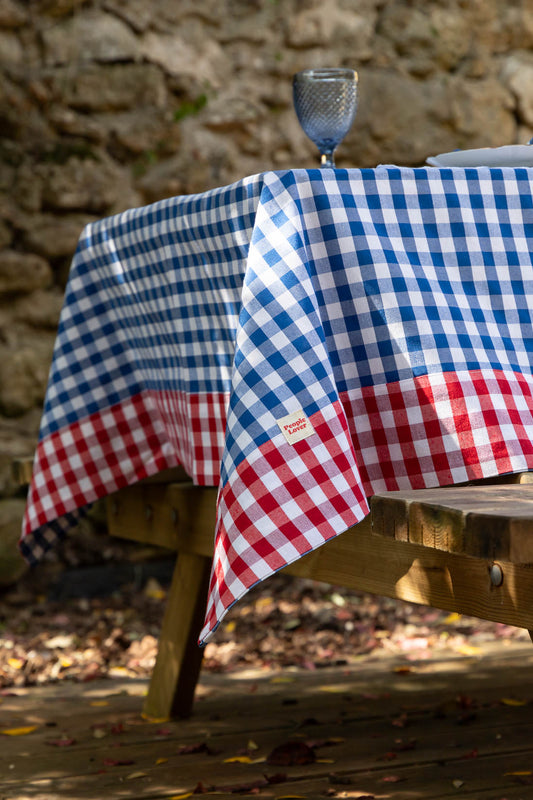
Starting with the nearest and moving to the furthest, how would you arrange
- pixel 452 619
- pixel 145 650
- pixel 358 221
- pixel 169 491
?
1. pixel 358 221
2. pixel 169 491
3. pixel 145 650
4. pixel 452 619

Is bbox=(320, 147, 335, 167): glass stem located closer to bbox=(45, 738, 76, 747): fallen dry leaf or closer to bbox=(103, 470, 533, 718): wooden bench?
bbox=(103, 470, 533, 718): wooden bench

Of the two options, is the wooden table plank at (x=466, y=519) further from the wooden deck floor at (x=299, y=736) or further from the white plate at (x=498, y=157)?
the wooden deck floor at (x=299, y=736)

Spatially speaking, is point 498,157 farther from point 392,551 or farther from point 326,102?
point 392,551

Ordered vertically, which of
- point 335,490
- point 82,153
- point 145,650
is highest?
point 82,153

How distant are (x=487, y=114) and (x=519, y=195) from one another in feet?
8.51

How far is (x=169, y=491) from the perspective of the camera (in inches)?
81.5

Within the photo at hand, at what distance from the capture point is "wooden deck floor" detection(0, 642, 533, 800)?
1.81m

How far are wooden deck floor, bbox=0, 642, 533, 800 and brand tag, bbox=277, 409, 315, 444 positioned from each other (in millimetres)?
729

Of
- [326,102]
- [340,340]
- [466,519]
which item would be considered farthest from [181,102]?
[466,519]

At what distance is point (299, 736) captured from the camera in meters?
2.11

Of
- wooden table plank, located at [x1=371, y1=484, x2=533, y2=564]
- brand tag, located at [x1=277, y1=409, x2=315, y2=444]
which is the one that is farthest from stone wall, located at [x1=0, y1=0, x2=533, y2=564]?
wooden table plank, located at [x1=371, y1=484, x2=533, y2=564]

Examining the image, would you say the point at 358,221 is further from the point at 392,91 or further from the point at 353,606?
the point at 392,91

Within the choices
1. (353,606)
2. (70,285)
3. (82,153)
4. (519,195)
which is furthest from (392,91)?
(519,195)

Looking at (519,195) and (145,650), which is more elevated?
(519,195)
